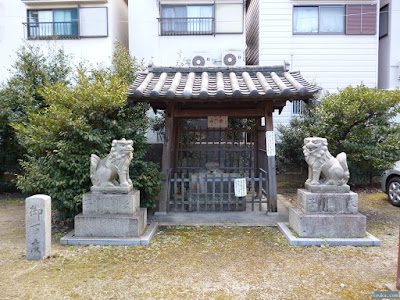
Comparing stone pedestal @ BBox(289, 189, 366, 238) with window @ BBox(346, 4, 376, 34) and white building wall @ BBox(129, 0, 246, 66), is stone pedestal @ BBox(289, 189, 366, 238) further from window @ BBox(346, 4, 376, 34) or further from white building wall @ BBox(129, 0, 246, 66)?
window @ BBox(346, 4, 376, 34)


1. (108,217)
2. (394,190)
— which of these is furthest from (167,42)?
(394,190)

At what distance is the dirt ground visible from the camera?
12.4ft

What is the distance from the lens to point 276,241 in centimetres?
566

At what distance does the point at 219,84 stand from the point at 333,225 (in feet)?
13.0

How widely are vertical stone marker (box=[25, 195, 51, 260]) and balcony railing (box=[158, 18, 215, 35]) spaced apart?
1088 centimetres

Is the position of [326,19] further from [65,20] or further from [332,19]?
[65,20]

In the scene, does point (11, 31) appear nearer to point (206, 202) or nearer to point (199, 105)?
point (199, 105)

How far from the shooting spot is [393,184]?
8547 millimetres

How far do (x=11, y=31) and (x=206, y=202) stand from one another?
44.5 feet

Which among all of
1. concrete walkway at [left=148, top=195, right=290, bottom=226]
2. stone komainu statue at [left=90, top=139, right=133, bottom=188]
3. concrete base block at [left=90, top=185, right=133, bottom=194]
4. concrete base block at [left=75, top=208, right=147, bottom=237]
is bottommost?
concrete walkway at [left=148, top=195, right=290, bottom=226]

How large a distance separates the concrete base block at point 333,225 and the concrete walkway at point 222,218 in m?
1.21

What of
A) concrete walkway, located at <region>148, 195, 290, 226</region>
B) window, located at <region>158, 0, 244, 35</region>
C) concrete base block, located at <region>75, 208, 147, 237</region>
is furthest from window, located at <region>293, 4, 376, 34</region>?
concrete base block, located at <region>75, 208, 147, 237</region>

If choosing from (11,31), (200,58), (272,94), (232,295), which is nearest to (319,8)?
(200,58)

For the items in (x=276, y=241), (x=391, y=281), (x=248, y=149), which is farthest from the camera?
(x=248, y=149)
